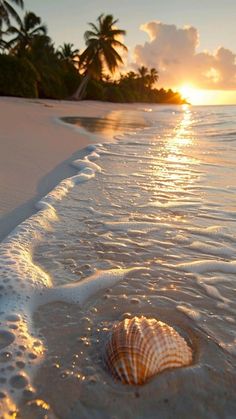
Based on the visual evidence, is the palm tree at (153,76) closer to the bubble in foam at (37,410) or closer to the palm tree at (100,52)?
the palm tree at (100,52)

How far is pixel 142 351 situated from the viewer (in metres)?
1.43

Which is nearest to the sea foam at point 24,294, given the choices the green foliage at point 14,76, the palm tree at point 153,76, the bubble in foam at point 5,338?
the bubble in foam at point 5,338

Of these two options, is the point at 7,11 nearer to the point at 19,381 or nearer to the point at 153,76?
the point at 19,381

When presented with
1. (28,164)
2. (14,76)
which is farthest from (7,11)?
(28,164)

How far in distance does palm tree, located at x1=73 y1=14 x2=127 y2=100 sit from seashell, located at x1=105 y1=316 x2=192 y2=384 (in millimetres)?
35747

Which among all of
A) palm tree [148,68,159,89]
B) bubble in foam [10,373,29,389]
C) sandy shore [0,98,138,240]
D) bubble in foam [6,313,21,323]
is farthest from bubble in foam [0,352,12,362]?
palm tree [148,68,159,89]

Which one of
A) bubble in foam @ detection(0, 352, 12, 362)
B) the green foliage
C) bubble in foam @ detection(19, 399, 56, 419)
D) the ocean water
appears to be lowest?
bubble in foam @ detection(19, 399, 56, 419)

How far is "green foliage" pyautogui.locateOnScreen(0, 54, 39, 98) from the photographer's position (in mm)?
26312

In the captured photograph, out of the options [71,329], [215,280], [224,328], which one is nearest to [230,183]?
[215,280]

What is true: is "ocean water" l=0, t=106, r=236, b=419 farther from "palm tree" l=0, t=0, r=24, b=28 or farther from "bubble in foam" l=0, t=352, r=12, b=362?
"palm tree" l=0, t=0, r=24, b=28

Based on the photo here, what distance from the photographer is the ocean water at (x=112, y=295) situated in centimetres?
140

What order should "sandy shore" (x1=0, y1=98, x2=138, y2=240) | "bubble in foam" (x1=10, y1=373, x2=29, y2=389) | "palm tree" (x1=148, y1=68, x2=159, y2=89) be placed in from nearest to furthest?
"bubble in foam" (x1=10, y1=373, x2=29, y2=389) → "sandy shore" (x1=0, y1=98, x2=138, y2=240) → "palm tree" (x1=148, y1=68, x2=159, y2=89)

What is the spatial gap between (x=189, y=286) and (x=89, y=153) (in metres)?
4.54

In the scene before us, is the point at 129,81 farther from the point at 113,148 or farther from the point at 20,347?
the point at 20,347
